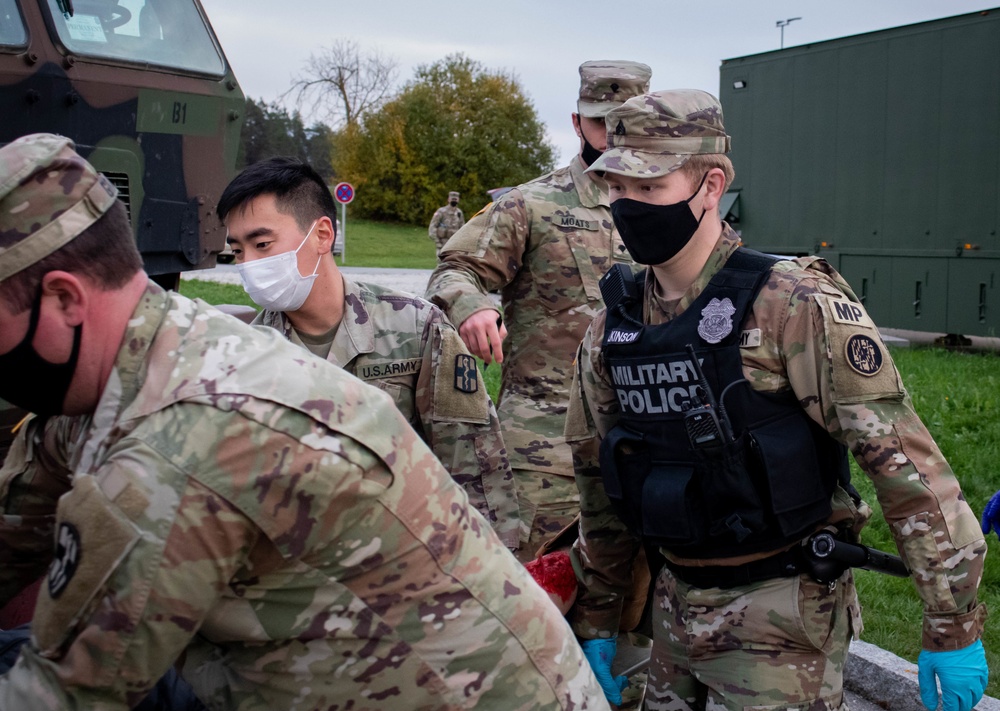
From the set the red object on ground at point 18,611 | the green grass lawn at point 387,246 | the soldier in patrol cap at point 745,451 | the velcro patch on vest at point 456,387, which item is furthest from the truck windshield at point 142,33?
the green grass lawn at point 387,246

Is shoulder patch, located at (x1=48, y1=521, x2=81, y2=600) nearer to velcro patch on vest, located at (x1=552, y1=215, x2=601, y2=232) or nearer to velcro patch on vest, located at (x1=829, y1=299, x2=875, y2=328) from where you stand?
velcro patch on vest, located at (x1=829, y1=299, x2=875, y2=328)

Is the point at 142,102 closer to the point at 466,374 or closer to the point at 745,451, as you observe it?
the point at 466,374

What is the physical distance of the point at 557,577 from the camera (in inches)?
126

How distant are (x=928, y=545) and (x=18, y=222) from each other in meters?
1.97

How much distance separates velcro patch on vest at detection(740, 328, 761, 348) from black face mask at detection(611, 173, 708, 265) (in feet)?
1.09

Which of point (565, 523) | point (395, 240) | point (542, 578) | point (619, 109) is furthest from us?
point (395, 240)

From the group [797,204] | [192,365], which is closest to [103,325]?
[192,365]

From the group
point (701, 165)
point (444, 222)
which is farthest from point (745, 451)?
point (444, 222)

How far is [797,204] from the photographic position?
12.9 meters

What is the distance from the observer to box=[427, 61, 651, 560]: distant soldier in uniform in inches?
162

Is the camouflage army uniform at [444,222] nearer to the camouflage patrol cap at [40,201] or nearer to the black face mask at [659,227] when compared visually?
the black face mask at [659,227]

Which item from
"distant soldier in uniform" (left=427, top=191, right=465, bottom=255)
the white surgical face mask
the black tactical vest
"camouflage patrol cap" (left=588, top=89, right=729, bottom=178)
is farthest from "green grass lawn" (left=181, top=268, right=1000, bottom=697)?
"distant soldier in uniform" (left=427, top=191, right=465, bottom=255)

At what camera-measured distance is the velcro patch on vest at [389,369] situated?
10.4 ft

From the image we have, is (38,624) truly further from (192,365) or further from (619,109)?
(619,109)
